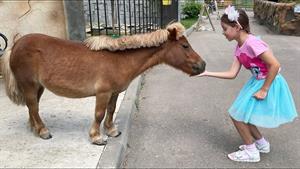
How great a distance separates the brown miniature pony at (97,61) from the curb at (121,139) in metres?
0.19

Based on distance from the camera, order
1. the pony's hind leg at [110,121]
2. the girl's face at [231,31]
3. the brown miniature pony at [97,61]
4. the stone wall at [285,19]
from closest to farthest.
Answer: the girl's face at [231,31], the brown miniature pony at [97,61], the pony's hind leg at [110,121], the stone wall at [285,19]

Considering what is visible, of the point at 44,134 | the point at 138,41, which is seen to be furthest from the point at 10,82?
the point at 138,41

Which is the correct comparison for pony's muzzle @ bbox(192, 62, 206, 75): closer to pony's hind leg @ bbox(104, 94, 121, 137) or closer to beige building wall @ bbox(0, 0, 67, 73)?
pony's hind leg @ bbox(104, 94, 121, 137)

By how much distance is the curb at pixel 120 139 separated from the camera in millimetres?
3854

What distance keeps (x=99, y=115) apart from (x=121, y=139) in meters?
0.41

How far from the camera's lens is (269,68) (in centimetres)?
385

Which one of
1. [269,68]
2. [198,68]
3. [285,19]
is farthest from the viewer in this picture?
[285,19]

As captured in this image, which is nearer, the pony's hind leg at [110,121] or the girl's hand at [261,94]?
the girl's hand at [261,94]

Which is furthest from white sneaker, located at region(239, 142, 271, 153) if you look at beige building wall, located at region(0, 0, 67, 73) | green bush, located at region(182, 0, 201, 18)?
green bush, located at region(182, 0, 201, 18)

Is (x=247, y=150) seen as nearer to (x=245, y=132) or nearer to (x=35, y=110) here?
(x=245, y=132)

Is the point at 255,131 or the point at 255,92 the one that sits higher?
the point at 255,92

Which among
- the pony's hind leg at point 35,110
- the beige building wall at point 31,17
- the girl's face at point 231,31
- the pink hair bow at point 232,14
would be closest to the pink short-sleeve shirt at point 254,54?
the girl's face at point 231,31

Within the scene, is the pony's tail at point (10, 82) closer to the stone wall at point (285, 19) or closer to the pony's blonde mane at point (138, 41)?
the pony's blonde mane at point (138, 41)

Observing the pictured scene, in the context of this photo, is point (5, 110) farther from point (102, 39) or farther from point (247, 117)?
point (247, 117)
